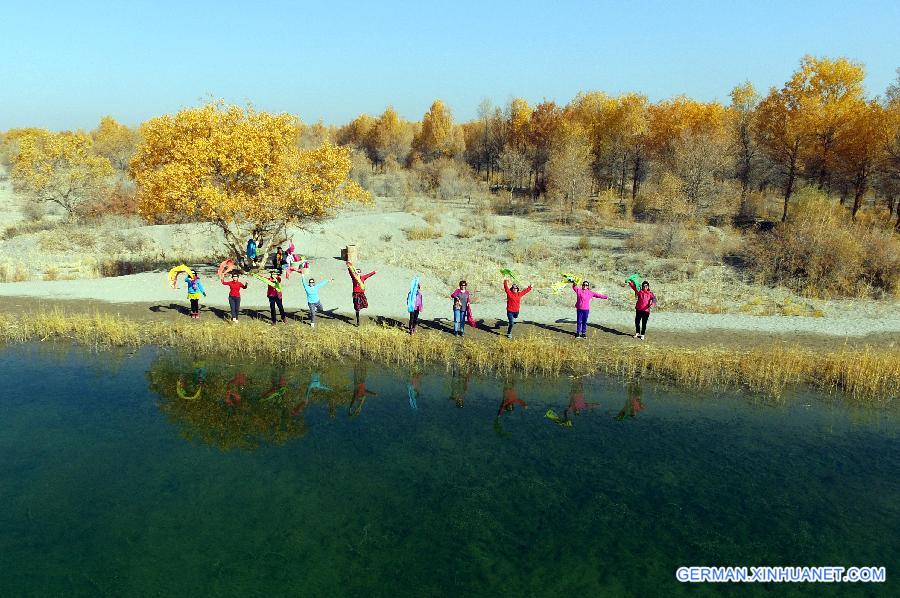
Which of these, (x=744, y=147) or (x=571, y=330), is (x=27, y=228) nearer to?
(x=571, y=330)

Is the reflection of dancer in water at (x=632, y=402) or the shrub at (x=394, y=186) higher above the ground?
the shrub at (x=394, y=186)

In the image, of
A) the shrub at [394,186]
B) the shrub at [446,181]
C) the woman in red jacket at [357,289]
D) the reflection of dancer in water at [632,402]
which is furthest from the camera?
the shrub at [394,186]

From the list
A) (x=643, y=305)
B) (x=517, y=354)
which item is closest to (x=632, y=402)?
(x=517, y=354)

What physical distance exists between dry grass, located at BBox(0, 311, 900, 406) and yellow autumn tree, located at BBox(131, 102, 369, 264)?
17.8ft

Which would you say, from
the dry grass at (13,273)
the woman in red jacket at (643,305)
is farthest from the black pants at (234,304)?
the dry grass at (13,273)

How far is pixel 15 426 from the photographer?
1145 centimetres

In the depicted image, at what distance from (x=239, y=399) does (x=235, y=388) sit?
666 millimetres

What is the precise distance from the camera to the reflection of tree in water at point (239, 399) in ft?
37.1

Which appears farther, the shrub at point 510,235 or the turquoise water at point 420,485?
the shrub at point 510,235

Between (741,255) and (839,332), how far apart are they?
11.2 metres

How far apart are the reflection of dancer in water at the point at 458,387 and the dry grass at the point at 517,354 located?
0.46m

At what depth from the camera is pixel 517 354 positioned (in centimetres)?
1459

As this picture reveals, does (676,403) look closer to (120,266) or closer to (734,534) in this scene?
(734,534)

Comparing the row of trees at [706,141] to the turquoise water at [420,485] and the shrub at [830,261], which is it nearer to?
the shrub at [830,261]
